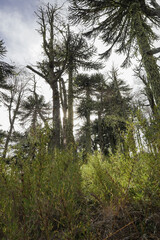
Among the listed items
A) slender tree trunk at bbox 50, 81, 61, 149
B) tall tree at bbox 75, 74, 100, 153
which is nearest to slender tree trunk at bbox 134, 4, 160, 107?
slender tree trunk at bbox 50, 81, 61, 149

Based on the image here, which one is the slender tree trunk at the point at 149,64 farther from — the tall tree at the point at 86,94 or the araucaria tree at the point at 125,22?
the tall tree at the point at 86,94

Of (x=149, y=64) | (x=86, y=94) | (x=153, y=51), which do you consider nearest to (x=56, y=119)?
(x=149, y=64)

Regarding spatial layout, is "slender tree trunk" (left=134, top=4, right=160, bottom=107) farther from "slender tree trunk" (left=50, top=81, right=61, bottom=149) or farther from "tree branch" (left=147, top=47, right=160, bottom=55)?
"slender tree trunk" (left=50, top=81, right=61, bottom=149)

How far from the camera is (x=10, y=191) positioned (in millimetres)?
1500

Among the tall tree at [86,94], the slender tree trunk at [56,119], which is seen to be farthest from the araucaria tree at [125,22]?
the tall tree at [86,94]

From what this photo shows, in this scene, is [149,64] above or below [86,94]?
below

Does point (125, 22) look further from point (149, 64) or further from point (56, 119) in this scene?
point (56, 119)

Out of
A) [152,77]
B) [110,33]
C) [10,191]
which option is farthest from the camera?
[110,33]

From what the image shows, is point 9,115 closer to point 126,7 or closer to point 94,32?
point 94,32

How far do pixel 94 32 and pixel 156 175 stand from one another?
7.30 meters

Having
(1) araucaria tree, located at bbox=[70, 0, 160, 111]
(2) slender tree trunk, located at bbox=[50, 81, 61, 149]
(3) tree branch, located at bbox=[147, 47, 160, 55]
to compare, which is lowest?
(2) slender tree trunk, located at bbox=[50, 81, 61, 149]

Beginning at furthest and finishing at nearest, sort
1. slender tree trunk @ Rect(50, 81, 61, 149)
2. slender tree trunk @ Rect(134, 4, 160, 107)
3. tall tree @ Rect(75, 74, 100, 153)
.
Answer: tall tree @ Rect(75, 74, 100, 153), slender tree trunk @ Rect(50, 81, 61, 149), slender tree trunk @ Rect(134, 4, 160, 107)

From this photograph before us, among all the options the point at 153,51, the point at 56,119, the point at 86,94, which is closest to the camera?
the point at 153,51

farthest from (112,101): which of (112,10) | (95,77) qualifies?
(112,10)
